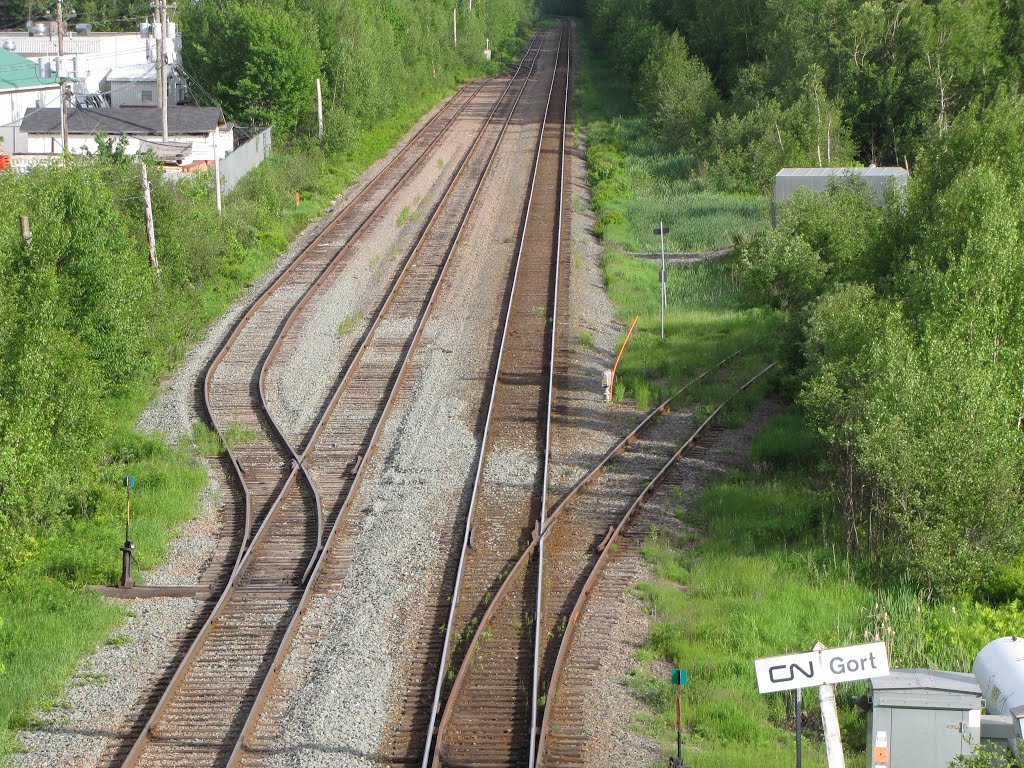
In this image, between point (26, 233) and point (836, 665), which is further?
point (26, 233)

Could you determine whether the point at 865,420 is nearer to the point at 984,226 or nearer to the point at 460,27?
the point at 984,226

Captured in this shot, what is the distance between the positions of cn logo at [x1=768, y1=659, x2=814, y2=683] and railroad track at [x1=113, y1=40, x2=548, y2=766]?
5857mm

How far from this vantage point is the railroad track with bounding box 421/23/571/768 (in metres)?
12.3

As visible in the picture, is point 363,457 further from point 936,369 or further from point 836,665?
point 836,665

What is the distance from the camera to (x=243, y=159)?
135ft

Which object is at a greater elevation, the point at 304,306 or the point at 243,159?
the point at 243,159

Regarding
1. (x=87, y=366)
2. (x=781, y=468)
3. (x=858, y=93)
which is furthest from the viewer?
(x=858, y=93)

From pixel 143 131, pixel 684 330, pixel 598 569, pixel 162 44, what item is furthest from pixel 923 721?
pixel 143 131

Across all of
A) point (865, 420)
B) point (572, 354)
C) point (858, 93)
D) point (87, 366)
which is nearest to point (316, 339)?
point (572, 354)

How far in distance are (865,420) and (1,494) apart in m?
11.5

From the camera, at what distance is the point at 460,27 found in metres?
83.1

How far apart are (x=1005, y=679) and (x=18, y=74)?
53.2 metres

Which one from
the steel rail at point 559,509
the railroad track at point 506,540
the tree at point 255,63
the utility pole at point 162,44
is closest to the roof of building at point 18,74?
the tree at point 255,63

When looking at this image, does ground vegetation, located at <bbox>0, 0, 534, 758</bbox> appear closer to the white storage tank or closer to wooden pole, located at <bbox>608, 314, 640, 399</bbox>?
wooden pole, located at <bbox>608, 314, 640, 399</bbox>
